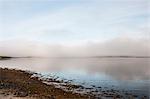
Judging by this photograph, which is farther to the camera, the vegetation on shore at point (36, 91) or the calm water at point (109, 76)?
the calm water at point (109, 76)

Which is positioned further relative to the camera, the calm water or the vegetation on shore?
the calm water

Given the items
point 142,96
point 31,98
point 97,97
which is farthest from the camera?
point 142,96

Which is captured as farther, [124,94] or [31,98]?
[124,94]

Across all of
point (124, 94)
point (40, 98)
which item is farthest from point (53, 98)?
point (124, 94)

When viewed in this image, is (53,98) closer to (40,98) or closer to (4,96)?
(40,98)

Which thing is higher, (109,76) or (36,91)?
(109,76)

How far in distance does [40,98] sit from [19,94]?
8.68 ft

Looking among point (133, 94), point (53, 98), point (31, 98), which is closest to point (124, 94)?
point (133, 94)

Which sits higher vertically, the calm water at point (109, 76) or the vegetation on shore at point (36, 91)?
the calm water at point (109, 76)

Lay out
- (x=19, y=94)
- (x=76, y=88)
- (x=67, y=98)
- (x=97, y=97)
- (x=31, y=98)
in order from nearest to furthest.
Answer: (x=31, y=98) → (x=19, y=94) → (x=67, y=98) → (x=97, y=97) → (x=76, y=88)

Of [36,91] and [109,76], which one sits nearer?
[36,91]

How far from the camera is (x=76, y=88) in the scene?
37562 millimetres

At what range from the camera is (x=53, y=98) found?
2533cm

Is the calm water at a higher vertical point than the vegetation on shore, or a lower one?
higher
